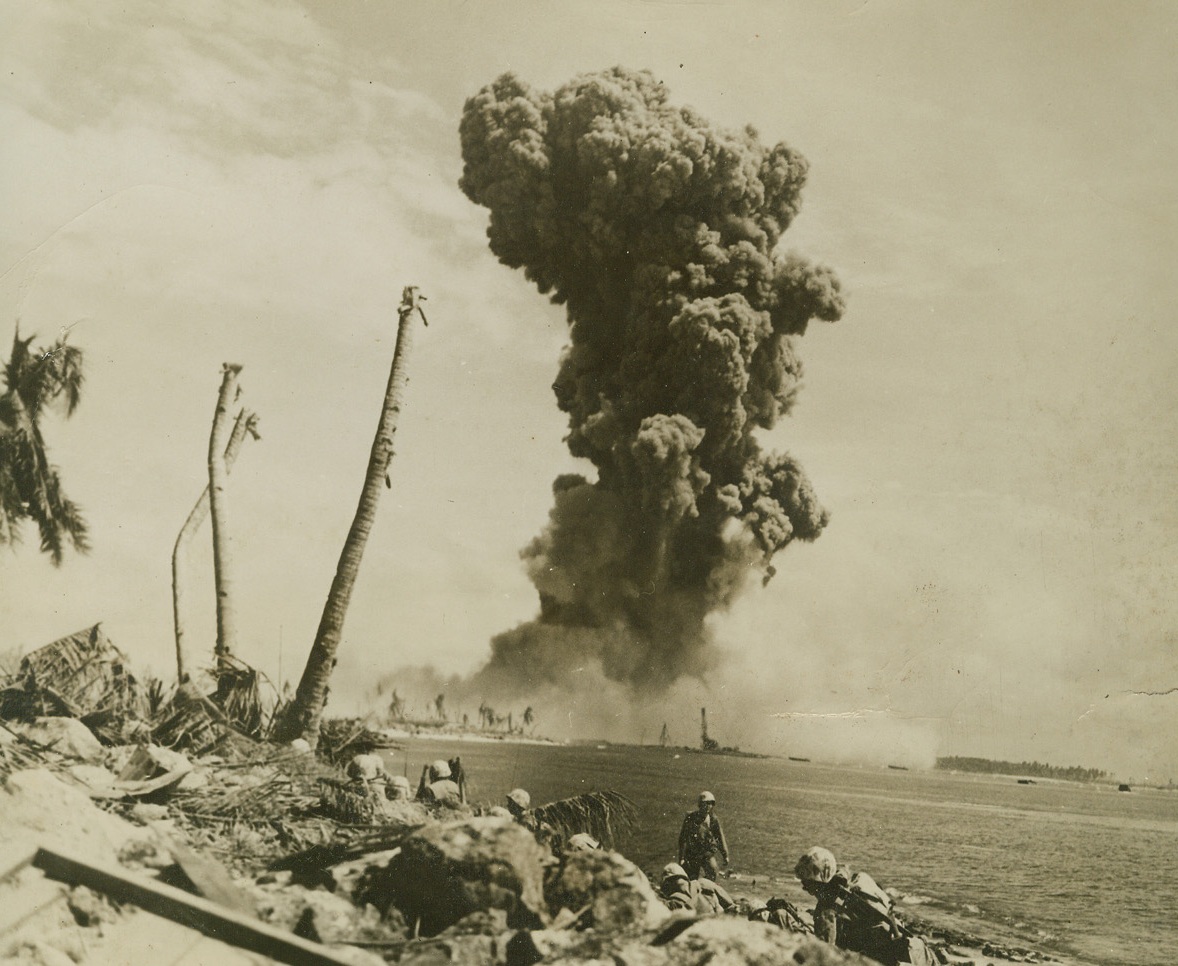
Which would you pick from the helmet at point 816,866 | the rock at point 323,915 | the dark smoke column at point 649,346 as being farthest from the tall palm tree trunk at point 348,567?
the helmet at point 816,866

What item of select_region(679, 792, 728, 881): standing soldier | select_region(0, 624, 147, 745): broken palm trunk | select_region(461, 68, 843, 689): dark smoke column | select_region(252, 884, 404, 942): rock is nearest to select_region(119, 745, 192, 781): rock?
select_region(0, 624, 147, 745): broken palm trunk

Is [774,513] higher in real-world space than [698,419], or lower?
lower

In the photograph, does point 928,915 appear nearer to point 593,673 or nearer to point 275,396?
point 593,673

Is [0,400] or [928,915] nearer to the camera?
[928,915]

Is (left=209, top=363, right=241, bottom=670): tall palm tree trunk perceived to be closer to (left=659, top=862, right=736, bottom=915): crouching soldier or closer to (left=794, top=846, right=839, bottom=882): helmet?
(left=659, top=862, right=736, bottom=915): crouching soldier

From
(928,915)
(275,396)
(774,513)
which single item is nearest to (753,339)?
(774,513)

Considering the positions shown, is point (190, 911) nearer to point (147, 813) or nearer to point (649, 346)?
point (147, 813)
